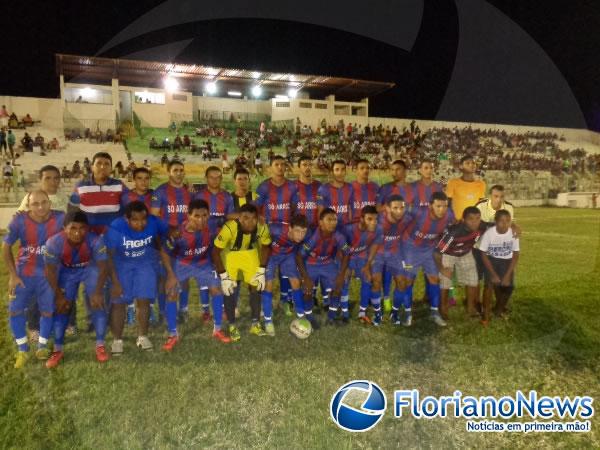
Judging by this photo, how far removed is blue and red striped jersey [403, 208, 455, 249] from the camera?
5.73m

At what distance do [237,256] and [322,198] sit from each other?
1.62 metres

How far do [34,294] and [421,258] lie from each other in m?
5.01

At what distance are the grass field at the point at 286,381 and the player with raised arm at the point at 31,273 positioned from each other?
0.32 meters

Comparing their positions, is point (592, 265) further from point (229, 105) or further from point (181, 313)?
point (229, 105)

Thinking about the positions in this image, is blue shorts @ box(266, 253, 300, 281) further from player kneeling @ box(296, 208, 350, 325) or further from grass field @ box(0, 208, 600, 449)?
grass field @ box(0, 208, 600, 449)

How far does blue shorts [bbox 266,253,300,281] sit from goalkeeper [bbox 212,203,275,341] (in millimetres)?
247

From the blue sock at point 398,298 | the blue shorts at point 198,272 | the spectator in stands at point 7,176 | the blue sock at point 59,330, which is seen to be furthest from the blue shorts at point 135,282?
the spectator in stands at point 7,176

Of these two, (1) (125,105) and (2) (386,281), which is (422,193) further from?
(1) (125,105)

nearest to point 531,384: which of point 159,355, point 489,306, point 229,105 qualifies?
point 489,306

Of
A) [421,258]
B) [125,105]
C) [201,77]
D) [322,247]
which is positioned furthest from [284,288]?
[201,77]

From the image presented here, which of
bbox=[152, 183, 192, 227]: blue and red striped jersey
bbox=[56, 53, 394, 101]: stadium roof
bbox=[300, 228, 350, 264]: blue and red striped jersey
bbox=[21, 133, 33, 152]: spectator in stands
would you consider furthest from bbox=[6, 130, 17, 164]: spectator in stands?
bbox=[300, 228, 350, 264]: blue and red striped jersey

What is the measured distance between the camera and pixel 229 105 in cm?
3052

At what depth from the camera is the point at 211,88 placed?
31594mm

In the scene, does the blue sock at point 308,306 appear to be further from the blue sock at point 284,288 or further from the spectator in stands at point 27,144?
the spectator in stands at point 27,144
